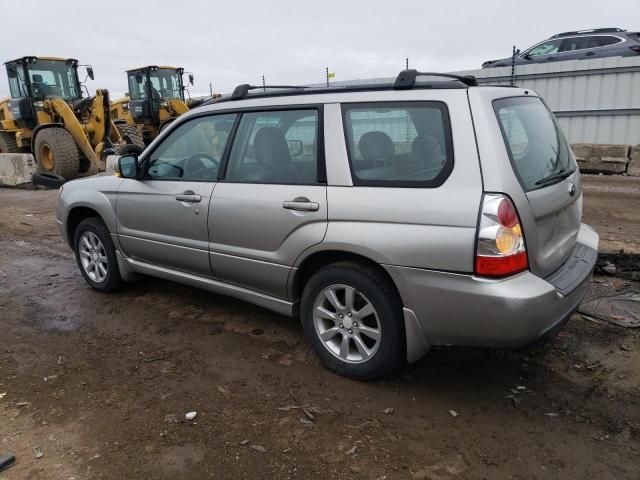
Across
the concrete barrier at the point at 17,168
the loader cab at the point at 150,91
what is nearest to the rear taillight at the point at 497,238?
the concrete barrier at the point at 17,168

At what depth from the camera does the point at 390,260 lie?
295 centimetres

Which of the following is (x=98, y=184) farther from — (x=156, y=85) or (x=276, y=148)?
→ (x=156, y=85)

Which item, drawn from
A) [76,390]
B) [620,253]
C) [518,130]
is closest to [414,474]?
[518,130]

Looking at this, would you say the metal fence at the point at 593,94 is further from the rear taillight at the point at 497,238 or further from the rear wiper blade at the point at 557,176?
the rear taillight at the point at 497,238

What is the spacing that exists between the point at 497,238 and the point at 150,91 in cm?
1546

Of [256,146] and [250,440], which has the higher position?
[256,146]

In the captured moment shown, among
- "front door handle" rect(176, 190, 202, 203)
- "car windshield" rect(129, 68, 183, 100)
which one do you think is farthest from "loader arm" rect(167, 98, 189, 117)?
"front door handle" rect(176, 190, 202, 203)

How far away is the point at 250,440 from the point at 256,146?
6.45ft

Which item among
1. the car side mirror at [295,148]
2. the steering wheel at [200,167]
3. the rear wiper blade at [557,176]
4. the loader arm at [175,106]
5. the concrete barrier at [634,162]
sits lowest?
the concrete barrier at [634,162]

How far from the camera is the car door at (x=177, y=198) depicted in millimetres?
3971

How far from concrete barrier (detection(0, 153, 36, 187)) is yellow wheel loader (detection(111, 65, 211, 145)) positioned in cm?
355

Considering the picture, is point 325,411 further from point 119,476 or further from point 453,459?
point 119,476

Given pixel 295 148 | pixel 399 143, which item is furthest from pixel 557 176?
pixel 295 148

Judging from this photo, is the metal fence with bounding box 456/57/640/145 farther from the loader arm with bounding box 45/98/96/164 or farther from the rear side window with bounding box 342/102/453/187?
the loader arm with bounding box 45/98/96/164
